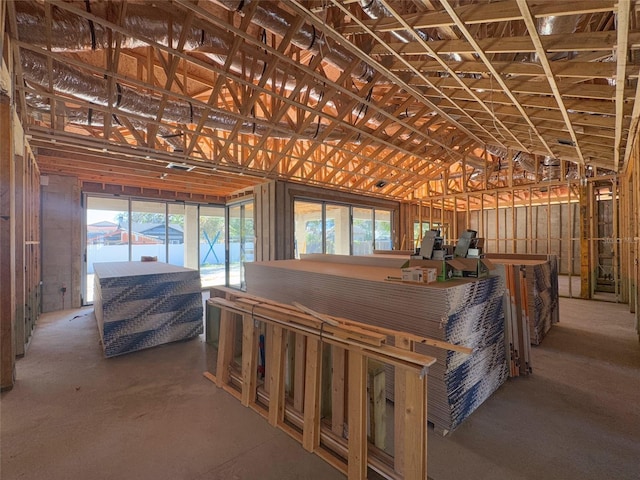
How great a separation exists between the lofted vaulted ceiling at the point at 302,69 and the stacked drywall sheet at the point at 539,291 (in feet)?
6.79

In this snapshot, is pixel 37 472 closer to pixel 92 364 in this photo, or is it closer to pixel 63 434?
pixel 63 434

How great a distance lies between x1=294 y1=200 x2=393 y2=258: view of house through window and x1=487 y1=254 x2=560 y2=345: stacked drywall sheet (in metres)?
4.54

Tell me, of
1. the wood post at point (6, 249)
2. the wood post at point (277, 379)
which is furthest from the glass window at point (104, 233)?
the wood post at point (277, 379)

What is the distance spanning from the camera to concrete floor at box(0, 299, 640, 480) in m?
1.90

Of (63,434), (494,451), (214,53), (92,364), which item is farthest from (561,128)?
(92,364)

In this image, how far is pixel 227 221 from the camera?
9.41 m

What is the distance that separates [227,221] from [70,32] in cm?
661

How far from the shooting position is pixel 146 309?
3941 millimetres

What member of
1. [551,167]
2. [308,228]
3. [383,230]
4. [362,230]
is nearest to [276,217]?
[308,228]

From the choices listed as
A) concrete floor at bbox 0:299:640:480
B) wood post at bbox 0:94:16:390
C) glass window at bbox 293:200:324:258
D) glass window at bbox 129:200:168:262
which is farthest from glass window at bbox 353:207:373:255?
wood post at bbox 0:94:16:390

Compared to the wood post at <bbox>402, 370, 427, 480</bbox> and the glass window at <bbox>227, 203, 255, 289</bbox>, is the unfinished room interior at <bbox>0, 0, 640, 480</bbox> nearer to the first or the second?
the wood post at <bbox>402, 370, 427, 480</bbox>

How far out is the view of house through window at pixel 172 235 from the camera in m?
7.20

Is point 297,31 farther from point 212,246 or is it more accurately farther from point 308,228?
point 212,246

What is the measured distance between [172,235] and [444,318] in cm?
825
